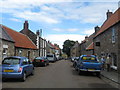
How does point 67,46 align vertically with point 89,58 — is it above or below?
above

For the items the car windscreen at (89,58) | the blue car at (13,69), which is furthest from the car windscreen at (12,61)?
the car windscreen at (89,58)

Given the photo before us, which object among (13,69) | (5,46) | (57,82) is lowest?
(57,82)

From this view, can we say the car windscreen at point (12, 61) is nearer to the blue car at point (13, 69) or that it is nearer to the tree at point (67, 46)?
the blue car at point (13, 69)

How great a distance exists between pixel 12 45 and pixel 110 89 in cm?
1516

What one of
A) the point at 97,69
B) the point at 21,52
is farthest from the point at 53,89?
the point at 21,52

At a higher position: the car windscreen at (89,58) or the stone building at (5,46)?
the stone building at (5,46)

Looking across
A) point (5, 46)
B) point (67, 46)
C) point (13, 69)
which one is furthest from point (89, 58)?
point (67, 46)

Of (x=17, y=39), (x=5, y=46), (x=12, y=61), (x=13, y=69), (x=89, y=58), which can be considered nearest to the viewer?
(x=13, y=69)

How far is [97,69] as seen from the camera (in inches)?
512

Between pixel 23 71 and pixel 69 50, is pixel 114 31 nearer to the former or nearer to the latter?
pixel 23 71

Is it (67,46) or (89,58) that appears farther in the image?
(67,46)

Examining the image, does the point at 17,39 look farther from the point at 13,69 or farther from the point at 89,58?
the point at 13,69

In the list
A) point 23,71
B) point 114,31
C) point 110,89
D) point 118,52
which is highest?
point 114,31

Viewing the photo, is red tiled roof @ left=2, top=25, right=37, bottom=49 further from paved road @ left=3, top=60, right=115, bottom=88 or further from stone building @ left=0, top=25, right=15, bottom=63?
paved road @ left=3, top=60, right=115, bottom=88
